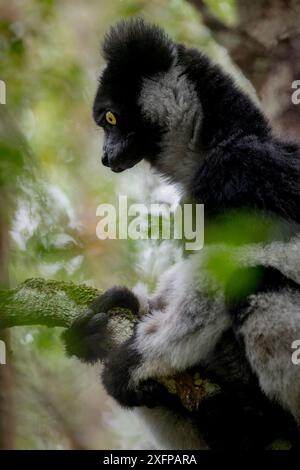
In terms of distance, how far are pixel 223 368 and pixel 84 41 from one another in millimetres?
7431

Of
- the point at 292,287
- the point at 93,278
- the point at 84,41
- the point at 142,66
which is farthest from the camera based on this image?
the point at 84,41

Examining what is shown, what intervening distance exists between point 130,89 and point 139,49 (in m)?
0.33

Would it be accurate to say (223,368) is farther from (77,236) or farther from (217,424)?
(77,236)

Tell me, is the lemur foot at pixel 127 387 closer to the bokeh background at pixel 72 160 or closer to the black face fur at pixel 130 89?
the bokeh background at pixel 72 160

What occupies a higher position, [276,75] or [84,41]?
[84,41]

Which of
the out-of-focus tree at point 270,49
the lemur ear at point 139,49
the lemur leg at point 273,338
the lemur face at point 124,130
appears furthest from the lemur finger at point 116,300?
the out-of-focus tree at point 270,49

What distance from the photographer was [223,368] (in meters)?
4.12

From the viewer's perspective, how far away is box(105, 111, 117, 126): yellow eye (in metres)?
5.36

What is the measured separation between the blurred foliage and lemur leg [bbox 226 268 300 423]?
2.57 m

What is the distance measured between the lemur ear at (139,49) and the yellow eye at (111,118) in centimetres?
37

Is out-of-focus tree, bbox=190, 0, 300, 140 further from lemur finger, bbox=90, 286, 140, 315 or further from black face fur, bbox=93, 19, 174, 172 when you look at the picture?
lemur finger, bbox=90, 286, 140, 315

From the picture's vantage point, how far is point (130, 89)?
5.32 m

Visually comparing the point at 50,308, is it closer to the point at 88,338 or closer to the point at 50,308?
the point at 50,308
